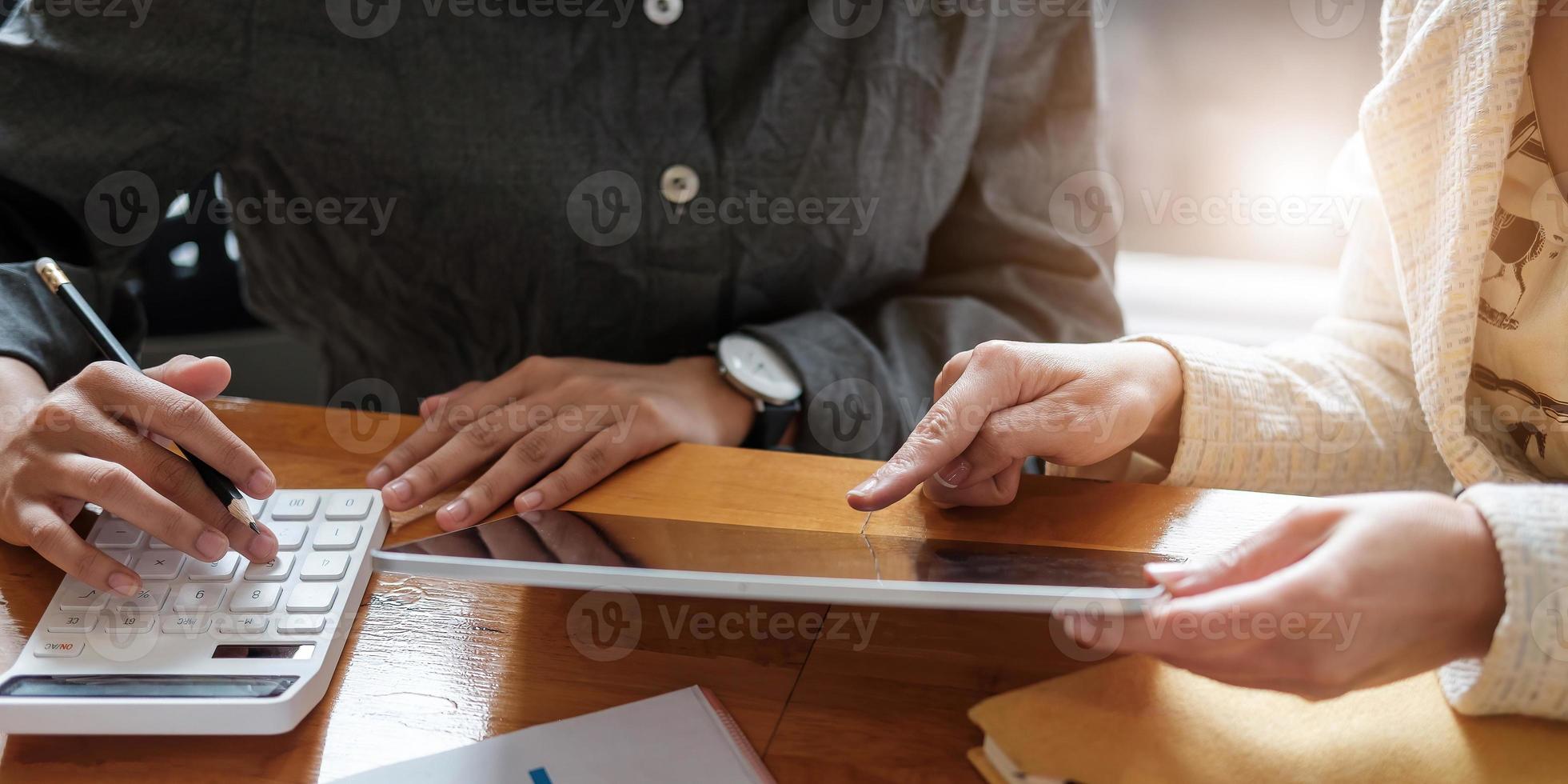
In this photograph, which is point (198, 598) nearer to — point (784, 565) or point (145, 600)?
point (145, 600)

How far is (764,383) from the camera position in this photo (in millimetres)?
848

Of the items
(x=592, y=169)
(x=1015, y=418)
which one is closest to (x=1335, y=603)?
(x=1015, y=418)

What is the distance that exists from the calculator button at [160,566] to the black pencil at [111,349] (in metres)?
0.04

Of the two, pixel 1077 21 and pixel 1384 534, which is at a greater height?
pixel 1077 21

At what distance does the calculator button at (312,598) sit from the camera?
20.4 inches

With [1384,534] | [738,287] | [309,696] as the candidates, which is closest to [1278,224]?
[738,287]

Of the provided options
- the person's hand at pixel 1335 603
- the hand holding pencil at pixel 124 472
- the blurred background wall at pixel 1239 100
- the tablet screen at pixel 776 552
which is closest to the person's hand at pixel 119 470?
the hand holding pencil at pixel 124 472

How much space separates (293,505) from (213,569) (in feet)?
0.20

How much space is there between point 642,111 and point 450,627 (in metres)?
0.50

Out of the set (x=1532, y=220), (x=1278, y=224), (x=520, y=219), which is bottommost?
(x=1278, y=224)

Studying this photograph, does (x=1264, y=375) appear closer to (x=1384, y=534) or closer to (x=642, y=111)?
(x=1384, y=534)

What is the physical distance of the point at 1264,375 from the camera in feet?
2.15

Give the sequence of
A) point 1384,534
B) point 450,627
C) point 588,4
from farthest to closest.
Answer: point 588,4, point 450,627, point 1384,534

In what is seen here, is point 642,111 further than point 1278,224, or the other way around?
point 1278,224
